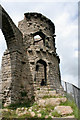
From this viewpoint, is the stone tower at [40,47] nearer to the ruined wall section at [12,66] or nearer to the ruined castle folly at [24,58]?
the ruined castle folly at [24,58]

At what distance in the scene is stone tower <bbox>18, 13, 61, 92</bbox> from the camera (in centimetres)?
1063

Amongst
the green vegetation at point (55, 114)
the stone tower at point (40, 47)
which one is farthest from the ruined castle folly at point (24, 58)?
the green vegetation at point (55, 114)

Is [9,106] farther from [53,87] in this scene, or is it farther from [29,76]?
[53,87]

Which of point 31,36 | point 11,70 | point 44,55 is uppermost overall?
point 31,36

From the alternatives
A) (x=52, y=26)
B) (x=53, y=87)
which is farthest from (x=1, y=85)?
(x=52, y=26)

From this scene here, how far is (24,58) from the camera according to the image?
10398 millimetres

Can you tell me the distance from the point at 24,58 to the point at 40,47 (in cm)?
175

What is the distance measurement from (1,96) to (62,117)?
155 inches

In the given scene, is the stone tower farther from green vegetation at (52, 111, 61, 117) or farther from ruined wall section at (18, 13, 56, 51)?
green vegetation at (52, 111, 61, 117)

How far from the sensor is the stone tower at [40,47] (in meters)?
10.6

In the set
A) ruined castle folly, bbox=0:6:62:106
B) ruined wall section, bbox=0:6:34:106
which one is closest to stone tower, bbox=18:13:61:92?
ruined castle folly, bbox=0:6:62:106

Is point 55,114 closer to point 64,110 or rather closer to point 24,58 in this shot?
point 64,110

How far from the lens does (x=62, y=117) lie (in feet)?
20.3

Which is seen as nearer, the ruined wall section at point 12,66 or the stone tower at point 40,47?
the ruined wall section at point 12,66
